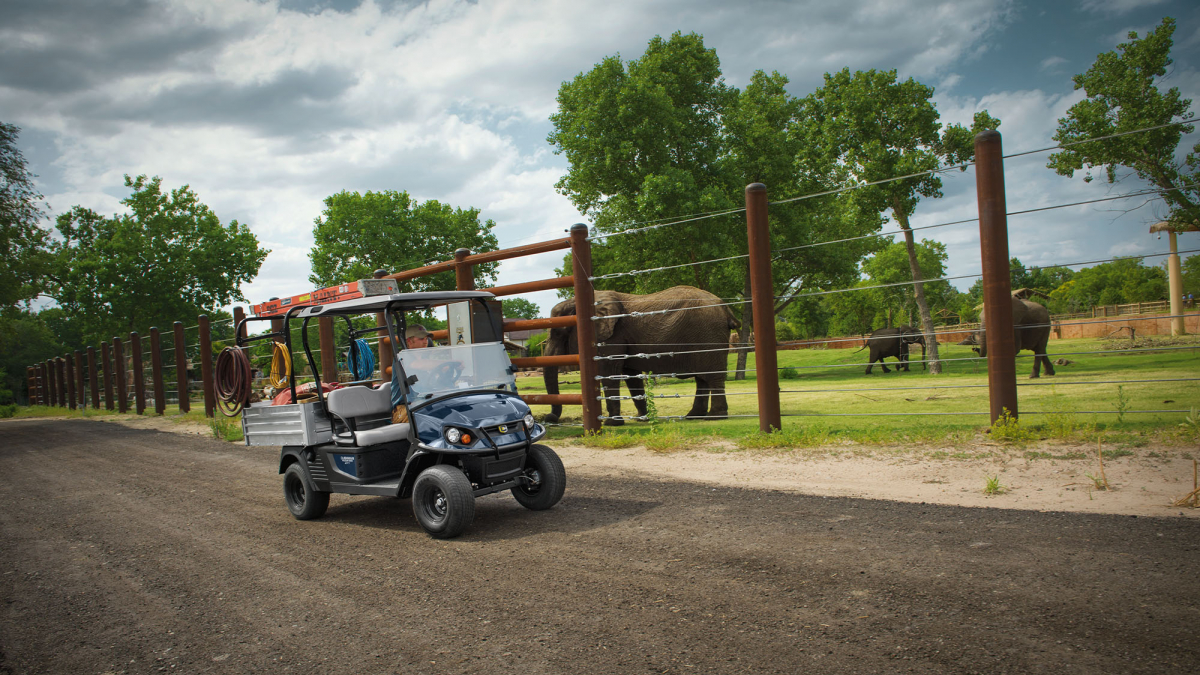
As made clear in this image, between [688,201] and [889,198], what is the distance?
5.99 metres

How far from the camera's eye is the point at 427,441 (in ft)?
17.0

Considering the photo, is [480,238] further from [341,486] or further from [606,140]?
[341,486]

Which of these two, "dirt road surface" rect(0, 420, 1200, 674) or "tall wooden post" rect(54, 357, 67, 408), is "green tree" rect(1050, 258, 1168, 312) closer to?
→ "dirt road surface" rect(0, 420, 1200, 674)

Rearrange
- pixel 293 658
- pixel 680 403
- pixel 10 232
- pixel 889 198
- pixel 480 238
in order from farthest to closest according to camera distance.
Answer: pixel 480 238 → pixel 10 232 → pixel 889 198 → pixel 680 403 → pixel 293 658

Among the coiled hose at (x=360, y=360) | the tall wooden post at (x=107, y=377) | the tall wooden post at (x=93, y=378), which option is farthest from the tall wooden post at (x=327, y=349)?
the tall wooden post at (x=93, y=378)

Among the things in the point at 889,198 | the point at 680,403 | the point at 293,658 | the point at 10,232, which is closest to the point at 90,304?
the point at 10,232

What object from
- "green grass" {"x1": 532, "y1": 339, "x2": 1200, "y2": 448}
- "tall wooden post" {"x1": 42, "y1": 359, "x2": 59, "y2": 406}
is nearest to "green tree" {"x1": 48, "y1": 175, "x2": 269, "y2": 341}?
"tall wooden post" {"x1": 42, "y1": 359, "x2": 59, "y2": 406}

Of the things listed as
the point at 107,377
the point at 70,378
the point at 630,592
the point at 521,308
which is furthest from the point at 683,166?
the point at 521,308

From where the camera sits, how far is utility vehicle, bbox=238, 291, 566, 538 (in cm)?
508

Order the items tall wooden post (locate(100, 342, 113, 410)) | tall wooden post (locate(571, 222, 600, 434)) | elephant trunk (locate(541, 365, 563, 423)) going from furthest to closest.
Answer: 1. tall wooden post (locate(100, 342, 113, 410))
2. elephant trunk (locate(541, 365, 563, 423))
3. tall wooden post (locate(571, 222, 600, 434))

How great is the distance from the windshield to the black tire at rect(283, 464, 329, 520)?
1466mm

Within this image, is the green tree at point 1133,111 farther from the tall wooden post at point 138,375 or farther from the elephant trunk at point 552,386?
the tall wooden post at point 138,375

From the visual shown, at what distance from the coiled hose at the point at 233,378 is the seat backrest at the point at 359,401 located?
1.47 metres

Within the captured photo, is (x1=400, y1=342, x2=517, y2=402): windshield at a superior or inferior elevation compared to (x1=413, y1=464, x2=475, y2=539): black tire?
superior
